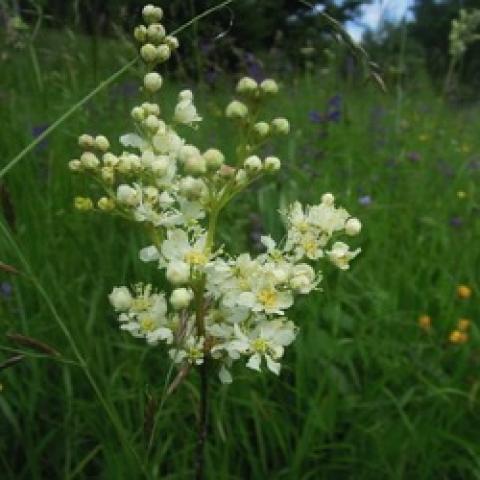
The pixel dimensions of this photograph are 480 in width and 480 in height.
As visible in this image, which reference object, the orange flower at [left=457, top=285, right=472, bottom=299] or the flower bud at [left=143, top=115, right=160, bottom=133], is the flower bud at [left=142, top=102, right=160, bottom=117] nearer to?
the flower bud at [left=143, top=115, right=160, bottom=133]

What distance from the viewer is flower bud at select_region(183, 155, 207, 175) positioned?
980 millimetres

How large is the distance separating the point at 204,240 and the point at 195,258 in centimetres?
5

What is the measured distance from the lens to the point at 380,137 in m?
4.06

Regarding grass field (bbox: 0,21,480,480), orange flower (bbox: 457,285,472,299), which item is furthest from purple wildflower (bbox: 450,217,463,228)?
orange flower (bbox: 457,285,472,299)

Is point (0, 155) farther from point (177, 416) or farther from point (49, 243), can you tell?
point (177, 416)

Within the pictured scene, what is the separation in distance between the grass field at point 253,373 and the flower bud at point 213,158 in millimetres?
336

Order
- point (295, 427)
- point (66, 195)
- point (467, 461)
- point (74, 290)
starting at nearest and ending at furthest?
1. point (467, 461)
2. point (295, 427)
3. point (74, 290)
4. point (66, 195)

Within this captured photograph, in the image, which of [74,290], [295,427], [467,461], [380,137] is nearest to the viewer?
[467,461]

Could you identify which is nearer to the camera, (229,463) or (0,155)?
(229,463)

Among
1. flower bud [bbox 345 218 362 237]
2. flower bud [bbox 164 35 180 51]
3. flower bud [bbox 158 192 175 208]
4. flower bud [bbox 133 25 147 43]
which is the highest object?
flower bud [bbox 133 25 147 43]

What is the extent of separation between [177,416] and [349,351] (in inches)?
19.5

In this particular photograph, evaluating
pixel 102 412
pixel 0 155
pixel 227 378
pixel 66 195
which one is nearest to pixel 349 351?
pixel 102 412

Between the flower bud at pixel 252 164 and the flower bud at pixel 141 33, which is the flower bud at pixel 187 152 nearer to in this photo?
the flower bud at pixel 252 164

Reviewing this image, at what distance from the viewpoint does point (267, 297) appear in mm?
1037
